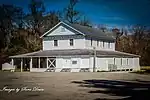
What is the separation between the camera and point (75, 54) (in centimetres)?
3394

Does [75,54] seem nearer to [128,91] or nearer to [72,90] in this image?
[72,90]

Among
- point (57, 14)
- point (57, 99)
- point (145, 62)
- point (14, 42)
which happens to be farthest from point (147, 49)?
point (57, 99)

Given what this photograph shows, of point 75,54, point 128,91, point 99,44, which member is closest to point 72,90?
point 128,91

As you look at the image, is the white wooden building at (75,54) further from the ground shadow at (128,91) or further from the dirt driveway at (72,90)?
the ground shadow at (128,91)

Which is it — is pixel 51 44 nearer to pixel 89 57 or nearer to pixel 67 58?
pixel 67 58

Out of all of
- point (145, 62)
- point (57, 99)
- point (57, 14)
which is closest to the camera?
point (57, 99)

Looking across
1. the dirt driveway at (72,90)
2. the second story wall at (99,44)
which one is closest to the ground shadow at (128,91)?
the dirt driveway at (72,90)

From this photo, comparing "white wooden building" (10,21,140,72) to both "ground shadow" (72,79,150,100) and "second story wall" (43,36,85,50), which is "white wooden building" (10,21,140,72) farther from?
"ground shadow" (72,79,150,100)

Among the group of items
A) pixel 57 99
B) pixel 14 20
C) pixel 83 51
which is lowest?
pixel 57 99

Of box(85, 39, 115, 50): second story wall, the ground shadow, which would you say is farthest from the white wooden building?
the ground shadow

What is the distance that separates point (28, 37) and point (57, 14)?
6075mm

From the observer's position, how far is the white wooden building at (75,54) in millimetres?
34031

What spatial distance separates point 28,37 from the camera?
153 ft

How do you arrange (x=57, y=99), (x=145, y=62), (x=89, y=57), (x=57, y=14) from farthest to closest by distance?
(x=57, y=14) < (x=145, y=62) < (x=89, y=57) < (x=57, y=99)
